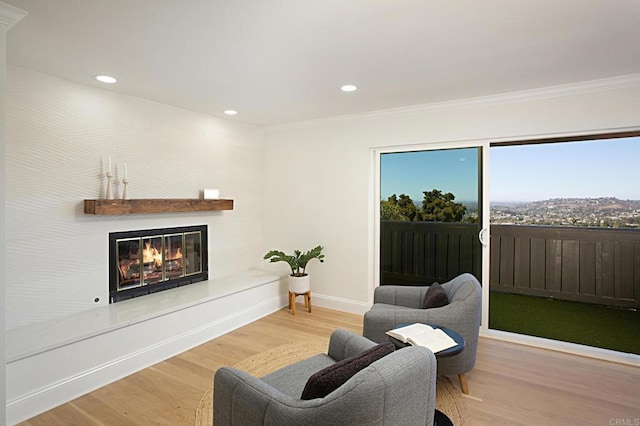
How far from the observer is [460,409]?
8.10 ft

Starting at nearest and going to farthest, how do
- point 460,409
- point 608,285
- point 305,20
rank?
1. point 305,20
2. point 460,409
3. point 608,285

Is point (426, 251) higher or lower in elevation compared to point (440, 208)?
lower

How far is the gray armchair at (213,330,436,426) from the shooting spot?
134 cm

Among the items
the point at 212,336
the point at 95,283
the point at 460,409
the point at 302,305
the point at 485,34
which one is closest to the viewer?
the point at 485,34

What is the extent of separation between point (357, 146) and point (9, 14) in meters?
3.32

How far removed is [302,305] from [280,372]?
2.75m

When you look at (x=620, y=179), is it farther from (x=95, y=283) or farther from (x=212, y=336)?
(x=95, y=283)

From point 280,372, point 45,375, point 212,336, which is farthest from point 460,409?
point 45,375

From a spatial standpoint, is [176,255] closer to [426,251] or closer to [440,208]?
[426,251]

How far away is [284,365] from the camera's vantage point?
3.12 m

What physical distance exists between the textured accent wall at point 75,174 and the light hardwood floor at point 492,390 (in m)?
1.00

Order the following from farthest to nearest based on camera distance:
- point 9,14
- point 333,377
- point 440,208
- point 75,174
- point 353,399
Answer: point 440,208, point 75,174, point 9,14, point 333,377, point 353,399

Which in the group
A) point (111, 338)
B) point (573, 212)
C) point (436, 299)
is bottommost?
point (111, 338)

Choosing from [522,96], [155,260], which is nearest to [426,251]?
[522,96]
